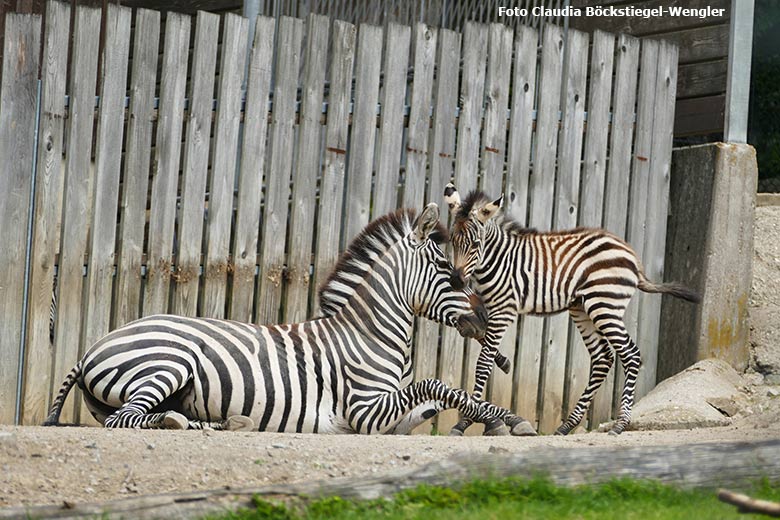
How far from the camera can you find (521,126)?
8781 mm

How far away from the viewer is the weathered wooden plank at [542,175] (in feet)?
28.7

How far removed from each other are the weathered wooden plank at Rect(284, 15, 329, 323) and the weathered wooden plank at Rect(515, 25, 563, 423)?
177 cm

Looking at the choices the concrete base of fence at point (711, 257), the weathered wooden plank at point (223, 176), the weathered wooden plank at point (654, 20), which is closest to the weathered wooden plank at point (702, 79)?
the weathered wooden plank at point (654, 20)

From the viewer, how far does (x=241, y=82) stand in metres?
7.86

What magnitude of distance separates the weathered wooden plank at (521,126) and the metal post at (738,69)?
188 cm

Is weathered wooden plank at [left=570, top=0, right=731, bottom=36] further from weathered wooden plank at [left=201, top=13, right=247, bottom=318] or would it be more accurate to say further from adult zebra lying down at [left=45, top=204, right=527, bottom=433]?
weathered wooden plank at [left=201, top=13, right=247, bottom=318]

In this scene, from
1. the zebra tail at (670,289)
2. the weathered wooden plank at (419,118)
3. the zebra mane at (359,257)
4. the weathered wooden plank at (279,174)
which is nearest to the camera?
the zebra mane at (359,257)

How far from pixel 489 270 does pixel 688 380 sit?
1848mm

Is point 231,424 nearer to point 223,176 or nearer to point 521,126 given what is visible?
point 223,176

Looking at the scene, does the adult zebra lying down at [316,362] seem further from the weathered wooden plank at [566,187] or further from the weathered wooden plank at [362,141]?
the weathered wooden plank at [566,187]

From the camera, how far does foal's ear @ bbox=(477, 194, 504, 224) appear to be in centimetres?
798

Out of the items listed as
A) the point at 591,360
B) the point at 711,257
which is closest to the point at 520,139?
the point at 591,360

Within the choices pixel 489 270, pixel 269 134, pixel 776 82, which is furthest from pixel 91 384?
pixel 776 82

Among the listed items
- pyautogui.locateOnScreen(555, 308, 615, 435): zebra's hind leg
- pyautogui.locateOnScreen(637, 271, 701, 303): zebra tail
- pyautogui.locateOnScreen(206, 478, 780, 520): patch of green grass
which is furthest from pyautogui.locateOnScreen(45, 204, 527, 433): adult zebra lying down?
pyautogui.locateOnScreen(206, 478, 780, 520): patch of green grass
